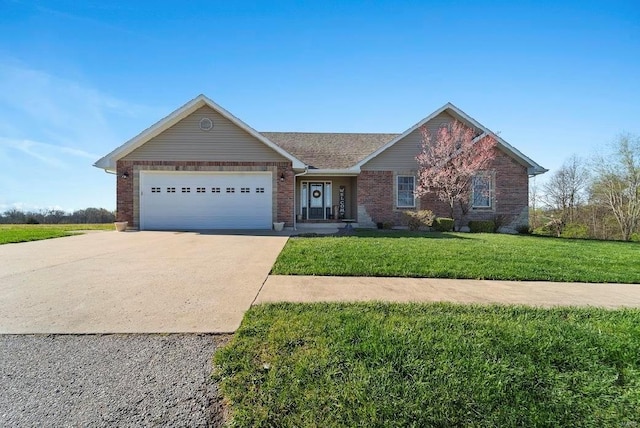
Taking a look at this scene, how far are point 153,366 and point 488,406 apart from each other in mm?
2550

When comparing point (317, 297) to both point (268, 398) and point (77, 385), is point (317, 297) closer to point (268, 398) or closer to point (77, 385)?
point (268, 398)

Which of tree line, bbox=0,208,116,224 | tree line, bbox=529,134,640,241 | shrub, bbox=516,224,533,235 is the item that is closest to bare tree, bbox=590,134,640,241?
tree line, bbox=529,134,640,241

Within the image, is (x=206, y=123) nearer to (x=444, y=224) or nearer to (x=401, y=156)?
(x=401, y=156)

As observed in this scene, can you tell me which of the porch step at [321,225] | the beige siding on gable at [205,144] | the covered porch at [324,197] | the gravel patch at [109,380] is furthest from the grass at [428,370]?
the covered porch at [324,197]

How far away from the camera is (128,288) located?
15.7 feet

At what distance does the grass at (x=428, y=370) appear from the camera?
2.07 meters

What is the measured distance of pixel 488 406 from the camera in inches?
85.3

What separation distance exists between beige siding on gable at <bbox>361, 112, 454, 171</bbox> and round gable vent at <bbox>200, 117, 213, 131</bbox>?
7520mm

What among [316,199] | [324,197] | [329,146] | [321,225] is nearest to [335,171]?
[324,197]

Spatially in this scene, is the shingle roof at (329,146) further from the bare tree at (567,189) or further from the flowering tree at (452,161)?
the bare tree at (567,189)

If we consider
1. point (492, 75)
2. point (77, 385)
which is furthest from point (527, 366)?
point (492, 75)

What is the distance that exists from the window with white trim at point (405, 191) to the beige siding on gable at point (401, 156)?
0.51m

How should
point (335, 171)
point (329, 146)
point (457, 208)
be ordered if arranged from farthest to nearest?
1. point (329, 146)
2. point (457, 208)
3. point (335, 171)

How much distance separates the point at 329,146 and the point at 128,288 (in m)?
15.3
